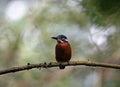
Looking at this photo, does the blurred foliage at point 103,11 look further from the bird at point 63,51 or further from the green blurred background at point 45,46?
the green blurred background at point 45,46

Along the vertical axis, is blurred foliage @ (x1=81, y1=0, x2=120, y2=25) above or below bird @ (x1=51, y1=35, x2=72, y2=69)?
above

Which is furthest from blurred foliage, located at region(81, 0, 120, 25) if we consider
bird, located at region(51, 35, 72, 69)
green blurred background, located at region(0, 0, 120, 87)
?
green blurred background, located at region(0, 0, 120, 87)

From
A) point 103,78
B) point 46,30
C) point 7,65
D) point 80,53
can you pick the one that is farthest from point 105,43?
point 7,65

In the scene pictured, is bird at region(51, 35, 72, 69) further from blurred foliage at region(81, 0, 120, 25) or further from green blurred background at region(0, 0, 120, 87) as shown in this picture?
green blurred background at region(0, 0, 120, 87)

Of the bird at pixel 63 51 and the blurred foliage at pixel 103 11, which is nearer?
the blurred foliage at pixel 103 11

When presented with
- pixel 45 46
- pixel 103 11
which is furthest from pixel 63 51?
pixel 45 46

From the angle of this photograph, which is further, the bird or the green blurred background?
the green blurred background

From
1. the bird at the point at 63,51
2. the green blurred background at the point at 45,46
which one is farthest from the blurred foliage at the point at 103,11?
the green blurred background at the point at 45,46

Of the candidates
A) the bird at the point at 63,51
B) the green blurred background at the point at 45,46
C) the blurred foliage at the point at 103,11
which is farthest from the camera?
the green blurred background at the point at 45,46

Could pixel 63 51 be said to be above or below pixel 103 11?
below

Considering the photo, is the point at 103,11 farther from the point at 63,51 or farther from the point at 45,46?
the point at 45,46

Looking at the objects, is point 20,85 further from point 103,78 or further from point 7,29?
point 103,78

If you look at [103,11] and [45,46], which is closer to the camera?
[103,11]

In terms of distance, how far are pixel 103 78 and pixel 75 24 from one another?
3.50 feet
